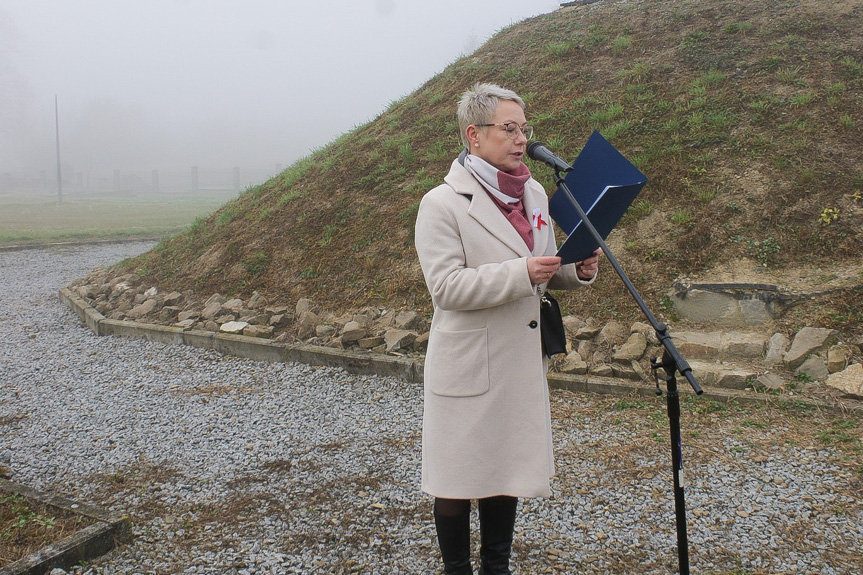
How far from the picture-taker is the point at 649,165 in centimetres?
819

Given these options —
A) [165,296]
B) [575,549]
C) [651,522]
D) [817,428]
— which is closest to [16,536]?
[575,549]

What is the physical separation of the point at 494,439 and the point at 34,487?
351cm

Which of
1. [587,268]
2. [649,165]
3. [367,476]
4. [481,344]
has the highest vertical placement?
[649,165]

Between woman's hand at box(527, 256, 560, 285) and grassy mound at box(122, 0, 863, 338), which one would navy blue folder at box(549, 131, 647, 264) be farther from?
grassy mound at box(122, 0, 863, 338)

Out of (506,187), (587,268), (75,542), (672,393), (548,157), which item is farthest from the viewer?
(75,542)

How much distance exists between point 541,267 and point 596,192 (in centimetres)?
37

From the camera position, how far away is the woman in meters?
2.55

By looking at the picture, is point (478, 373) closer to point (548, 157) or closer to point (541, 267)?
point (541, 267)

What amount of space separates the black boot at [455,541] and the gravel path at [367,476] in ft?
2.32

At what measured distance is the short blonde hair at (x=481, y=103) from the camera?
2592mm

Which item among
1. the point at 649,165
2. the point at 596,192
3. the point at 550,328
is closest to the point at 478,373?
the point at 550,328

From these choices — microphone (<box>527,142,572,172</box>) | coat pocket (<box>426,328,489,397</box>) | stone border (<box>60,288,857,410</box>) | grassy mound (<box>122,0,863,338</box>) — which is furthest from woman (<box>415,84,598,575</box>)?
grassy mound (<box>122,0,863,338</box>)

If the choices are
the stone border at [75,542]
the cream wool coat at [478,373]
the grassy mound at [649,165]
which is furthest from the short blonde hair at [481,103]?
the grassy mound at [649,165]

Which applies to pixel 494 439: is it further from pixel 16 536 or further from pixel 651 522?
pixel 16 536
